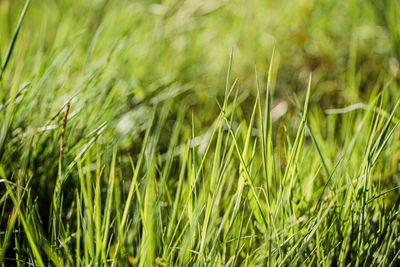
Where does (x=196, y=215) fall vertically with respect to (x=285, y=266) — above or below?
above

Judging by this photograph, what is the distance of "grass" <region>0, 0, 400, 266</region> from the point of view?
2.07ft

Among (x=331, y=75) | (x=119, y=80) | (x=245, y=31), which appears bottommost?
(x=331, y=75)

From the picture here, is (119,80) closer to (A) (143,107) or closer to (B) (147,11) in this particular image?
(A) (143,107)

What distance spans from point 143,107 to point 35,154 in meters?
0.37

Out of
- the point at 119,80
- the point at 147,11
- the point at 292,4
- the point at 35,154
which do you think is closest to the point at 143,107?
the point at 119,80

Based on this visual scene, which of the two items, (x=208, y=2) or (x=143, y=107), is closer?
(x=143, y=107)

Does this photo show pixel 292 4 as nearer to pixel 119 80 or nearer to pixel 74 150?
pixel 119 80

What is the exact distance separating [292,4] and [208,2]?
1.20 ft

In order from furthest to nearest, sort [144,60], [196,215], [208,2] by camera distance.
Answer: [208,2] → [144,60] → [196,215]

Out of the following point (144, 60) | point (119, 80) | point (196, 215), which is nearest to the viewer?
point (196, 215)

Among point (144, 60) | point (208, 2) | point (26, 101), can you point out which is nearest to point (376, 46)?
point (208, 2)

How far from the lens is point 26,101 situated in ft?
2.81

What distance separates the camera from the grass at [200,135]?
0.63m

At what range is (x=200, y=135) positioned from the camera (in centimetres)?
106
